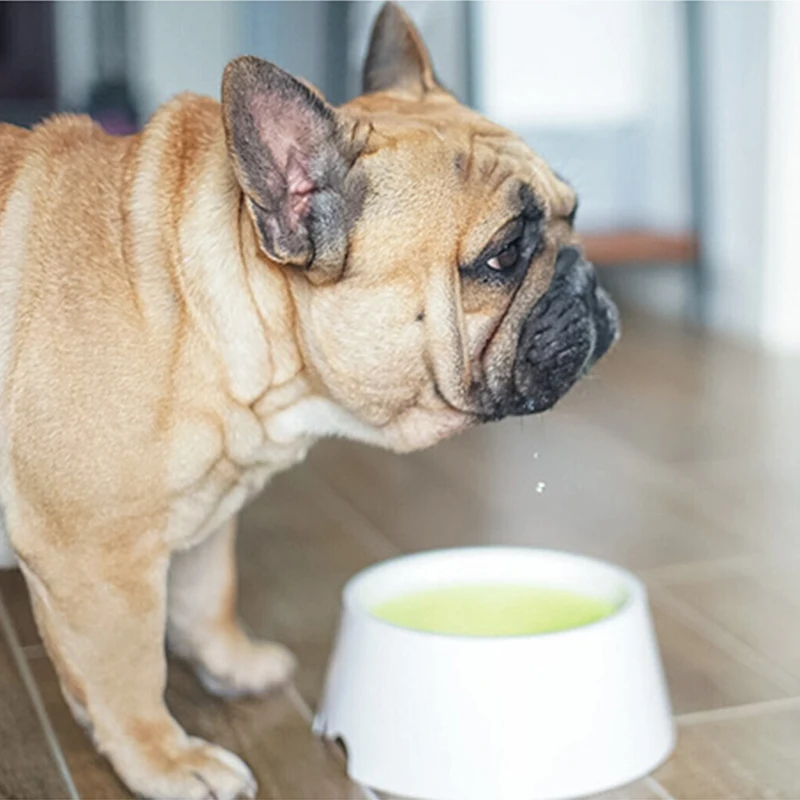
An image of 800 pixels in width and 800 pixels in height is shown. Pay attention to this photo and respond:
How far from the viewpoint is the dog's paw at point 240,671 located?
4.73ft

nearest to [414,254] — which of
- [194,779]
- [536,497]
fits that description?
[194,779]

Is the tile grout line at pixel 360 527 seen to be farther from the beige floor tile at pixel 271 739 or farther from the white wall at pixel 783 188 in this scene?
the white wall at pixel 783 188

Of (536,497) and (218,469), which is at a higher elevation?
(218,469)

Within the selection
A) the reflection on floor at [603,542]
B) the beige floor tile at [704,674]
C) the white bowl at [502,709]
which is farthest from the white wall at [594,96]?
the white bowl at [502,709]

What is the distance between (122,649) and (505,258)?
1.44ft

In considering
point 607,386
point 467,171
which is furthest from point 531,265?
point 607,386

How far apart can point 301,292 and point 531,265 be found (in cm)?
19

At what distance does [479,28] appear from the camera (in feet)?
11.8

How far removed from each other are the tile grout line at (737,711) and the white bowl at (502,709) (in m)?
0.10

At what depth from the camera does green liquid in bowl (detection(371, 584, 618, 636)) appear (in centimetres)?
135

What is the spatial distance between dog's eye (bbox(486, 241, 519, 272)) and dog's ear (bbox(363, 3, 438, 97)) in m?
0.25

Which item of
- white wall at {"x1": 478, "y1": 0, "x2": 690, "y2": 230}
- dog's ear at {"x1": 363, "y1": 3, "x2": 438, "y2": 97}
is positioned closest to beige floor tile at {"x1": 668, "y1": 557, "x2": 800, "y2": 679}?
dog's ear at {"x1": 363, "y1": 3, "x2": 438, "y2": 97}

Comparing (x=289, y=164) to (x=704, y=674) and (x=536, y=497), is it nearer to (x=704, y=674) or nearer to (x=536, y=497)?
(x=704, y=674)

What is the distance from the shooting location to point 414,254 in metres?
1.15
